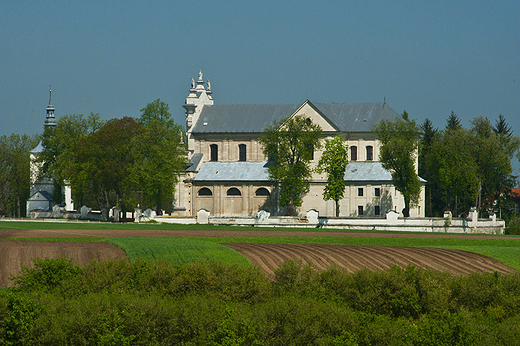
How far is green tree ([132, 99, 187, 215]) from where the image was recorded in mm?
67500

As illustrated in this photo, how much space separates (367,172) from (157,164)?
74.7 ft

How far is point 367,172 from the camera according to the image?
71000 mm

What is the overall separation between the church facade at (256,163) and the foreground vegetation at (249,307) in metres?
49.4

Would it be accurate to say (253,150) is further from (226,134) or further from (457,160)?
(457,160)

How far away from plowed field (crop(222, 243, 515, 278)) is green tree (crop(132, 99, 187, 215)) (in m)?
38.3

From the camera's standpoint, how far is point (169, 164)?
2704 inches

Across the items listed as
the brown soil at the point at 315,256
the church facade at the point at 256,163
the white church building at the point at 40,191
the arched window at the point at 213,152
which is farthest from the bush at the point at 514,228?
the white church building at the point at 40,191

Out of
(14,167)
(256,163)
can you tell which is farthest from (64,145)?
(256,163)

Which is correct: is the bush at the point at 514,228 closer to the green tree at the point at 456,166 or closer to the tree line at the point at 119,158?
the green tree at the point at 456,166

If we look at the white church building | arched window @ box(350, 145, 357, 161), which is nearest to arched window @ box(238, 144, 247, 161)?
arched window @ box(350, 145, 357, 161)

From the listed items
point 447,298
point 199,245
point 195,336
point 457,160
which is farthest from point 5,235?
point 457,160

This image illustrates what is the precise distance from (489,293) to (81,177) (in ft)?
193

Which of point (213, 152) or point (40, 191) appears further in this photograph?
point (40, 191)

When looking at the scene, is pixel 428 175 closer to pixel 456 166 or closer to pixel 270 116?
pixel 456 166
